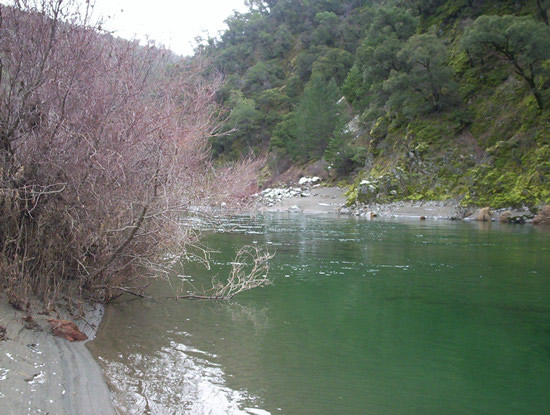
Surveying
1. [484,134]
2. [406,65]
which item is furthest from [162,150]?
[406,65]

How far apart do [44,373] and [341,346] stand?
3548mm

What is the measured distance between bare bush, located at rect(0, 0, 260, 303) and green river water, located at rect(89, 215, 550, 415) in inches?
46.9

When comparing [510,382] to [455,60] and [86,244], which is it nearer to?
[86,244]

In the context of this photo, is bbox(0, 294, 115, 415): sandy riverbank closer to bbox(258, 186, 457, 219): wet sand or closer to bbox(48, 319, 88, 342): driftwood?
bbox(48, 319, 88, 342): driftwood

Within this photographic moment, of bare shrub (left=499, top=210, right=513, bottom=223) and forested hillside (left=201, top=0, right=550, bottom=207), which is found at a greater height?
forested hillside (left=201, top=0, right=550, bottom=207)

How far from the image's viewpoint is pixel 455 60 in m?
39.8

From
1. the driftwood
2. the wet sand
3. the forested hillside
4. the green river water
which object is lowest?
the green river water

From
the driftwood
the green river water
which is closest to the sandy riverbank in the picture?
the driftwood

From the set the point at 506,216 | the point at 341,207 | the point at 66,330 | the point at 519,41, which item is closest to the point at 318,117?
the point at 341,207

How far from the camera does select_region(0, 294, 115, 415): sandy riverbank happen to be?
365 centimetres

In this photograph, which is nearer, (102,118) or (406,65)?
(102,118)

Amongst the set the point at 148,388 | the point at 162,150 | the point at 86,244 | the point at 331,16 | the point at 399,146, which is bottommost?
the point at 148,388

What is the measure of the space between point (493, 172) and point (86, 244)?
31.1 metres

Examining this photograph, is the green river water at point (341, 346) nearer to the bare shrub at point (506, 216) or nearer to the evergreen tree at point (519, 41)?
the bare shrub at point (506, 216)
